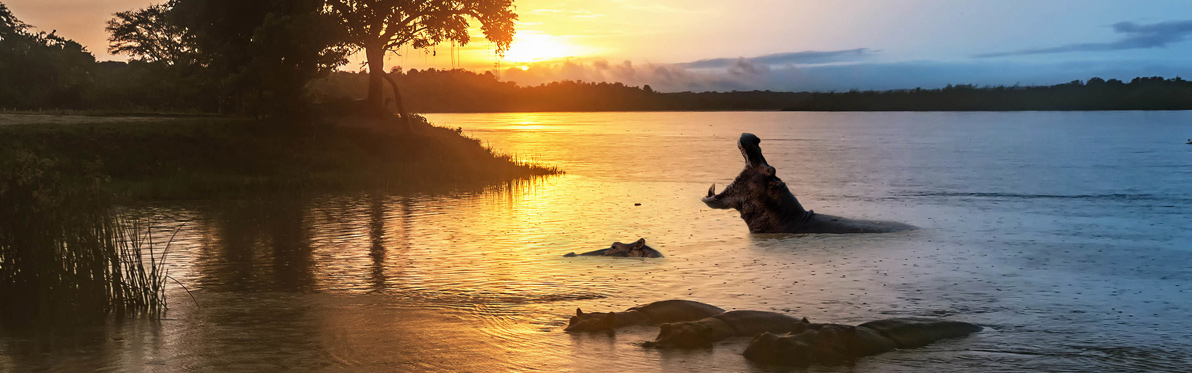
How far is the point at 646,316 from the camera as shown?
11.2 meters

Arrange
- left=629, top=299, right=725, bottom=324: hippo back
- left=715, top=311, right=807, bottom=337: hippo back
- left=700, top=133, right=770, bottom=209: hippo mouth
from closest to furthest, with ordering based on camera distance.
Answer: left=715, top=311, right=807, bottom=337: hippo back
left=629, top=299, right=725, bottom=324: hippo back
left=700, top=133, right=770, bottom=209: hippo mouth

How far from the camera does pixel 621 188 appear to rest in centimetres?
3416

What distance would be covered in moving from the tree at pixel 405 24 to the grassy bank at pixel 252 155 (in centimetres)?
397

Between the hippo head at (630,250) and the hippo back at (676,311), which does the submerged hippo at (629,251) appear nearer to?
the hippo head at (630,250)

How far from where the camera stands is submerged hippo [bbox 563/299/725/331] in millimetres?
10914

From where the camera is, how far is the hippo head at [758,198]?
64.4 ft

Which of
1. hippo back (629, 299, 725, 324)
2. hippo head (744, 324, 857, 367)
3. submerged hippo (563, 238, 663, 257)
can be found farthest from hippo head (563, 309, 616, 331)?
submerged hippo (563, 238, 663, 257)

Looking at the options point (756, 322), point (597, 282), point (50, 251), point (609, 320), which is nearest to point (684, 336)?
point (756, 322)

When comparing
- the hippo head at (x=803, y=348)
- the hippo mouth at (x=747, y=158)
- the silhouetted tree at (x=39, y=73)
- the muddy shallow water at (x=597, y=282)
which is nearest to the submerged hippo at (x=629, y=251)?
the muddy shallow water at (x=597, y=282)

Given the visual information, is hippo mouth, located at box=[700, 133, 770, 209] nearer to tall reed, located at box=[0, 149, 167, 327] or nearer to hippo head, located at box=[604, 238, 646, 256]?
hippo head, located at box=[604, 238, 646, 256]

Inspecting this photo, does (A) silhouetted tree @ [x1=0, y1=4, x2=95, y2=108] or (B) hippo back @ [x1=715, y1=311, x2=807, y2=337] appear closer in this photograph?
(B) hippo back @ [x1=715, y1=311, x2=807, y2=337]

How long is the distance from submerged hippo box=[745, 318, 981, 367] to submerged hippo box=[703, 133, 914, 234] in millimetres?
9259

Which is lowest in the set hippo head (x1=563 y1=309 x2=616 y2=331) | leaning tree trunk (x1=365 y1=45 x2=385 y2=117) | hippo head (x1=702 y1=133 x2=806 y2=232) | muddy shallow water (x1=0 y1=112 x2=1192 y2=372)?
muddy shallow water (x1=0 y1=112 x2=1192 y2=372)

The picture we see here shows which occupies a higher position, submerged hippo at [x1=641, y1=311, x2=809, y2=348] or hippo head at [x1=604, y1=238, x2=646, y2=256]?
submerged hippo at [x1=641, y1=311, x2=809, y2=348]
